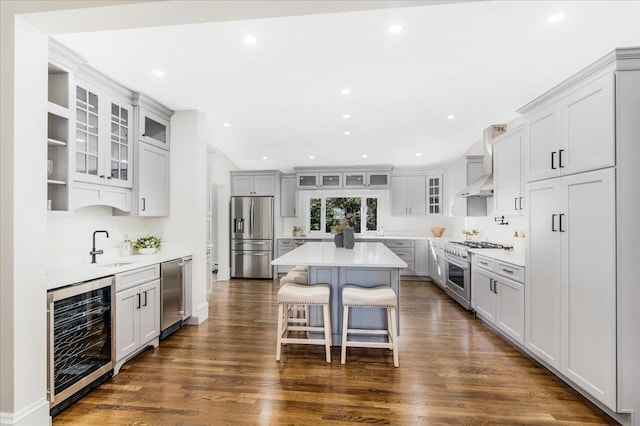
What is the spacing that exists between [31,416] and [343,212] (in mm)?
5994

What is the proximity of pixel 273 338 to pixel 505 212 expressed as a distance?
3.12 m

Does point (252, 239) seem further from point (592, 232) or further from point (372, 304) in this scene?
point (592, 232)

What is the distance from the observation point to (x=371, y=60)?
8.75 feet

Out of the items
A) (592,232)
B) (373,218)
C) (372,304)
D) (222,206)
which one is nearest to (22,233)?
(372,304)

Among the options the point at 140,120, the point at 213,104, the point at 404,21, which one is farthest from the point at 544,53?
the point at 140,120

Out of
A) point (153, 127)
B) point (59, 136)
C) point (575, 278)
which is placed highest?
point (153, 127)

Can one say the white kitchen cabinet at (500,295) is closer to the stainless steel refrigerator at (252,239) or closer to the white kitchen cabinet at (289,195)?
the stainless steel refrigerator at (252,239)

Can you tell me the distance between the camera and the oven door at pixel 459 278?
4297mm

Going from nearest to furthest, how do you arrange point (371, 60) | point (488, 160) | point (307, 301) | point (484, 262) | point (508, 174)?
point (371, 60) → point (307, 301) → point (508, 174) → point (484, 262) → point (488, 160)

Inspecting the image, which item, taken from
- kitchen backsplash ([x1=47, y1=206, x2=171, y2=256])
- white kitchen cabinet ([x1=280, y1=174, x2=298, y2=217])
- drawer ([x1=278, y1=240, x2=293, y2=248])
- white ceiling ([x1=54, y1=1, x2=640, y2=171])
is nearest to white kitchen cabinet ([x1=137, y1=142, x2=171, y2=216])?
kitchen backsplash ([x1=47, y1=206, x2=171, y2=256])

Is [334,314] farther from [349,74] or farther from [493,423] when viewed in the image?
[349,74]

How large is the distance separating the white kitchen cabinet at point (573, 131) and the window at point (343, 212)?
14.2 ft

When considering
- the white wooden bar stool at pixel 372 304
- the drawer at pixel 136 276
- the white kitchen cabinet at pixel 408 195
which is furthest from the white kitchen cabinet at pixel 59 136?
the white kitchen cabinet at pixel 408 195

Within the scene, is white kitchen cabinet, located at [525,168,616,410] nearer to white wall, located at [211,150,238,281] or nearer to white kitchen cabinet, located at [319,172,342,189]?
white kitchen cabinet, located at [319,172,342,189]
